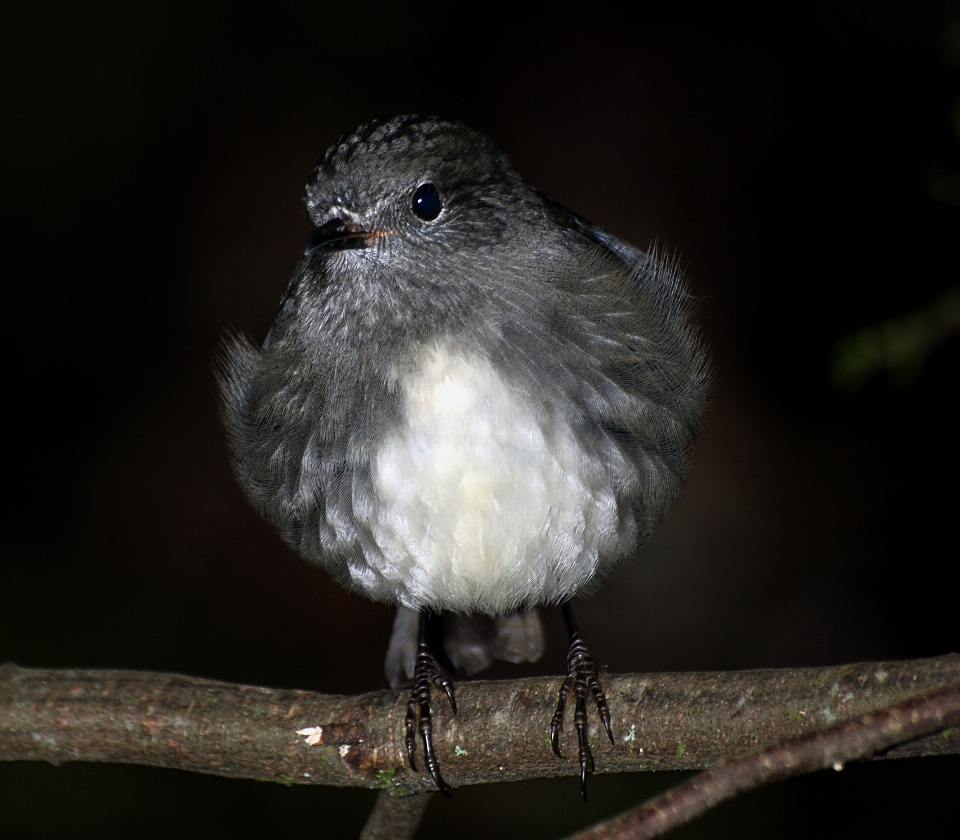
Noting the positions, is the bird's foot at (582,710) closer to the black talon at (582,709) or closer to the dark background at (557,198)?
the black talon at (582,709)

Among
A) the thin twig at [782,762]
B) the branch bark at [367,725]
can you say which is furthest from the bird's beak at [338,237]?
the thin twig at [782,762]

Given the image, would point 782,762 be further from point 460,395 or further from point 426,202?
point 426,202

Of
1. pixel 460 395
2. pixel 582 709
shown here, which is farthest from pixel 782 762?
pixel 460 395

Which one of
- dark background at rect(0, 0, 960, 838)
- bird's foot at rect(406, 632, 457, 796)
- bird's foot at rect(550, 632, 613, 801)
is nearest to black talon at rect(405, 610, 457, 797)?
bird's foot at rect(406, 632, 457, 796)

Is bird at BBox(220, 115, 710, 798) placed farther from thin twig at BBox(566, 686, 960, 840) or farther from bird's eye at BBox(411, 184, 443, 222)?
thin twig at BBox(566, 686, 960, 840)

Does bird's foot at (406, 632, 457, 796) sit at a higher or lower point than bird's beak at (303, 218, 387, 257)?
lower

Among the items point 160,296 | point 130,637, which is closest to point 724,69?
point 160,296
